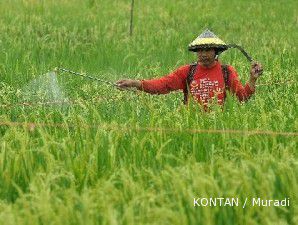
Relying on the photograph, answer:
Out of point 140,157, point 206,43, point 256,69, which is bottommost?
point 140,157

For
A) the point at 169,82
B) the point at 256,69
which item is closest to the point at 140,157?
the point at 256,69

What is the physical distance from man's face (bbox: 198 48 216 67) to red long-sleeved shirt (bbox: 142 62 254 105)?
35mm

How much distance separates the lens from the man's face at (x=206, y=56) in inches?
191

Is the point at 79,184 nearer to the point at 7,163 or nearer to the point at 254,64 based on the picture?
the point at 7,163

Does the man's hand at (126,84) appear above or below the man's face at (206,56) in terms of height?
below

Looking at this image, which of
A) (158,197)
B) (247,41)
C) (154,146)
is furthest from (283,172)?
(247,41)

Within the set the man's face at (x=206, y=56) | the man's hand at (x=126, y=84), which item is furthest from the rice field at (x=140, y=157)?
the man's face at (x=206, y=56)

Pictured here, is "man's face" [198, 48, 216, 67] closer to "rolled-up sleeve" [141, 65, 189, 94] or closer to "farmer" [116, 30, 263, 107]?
"farmer" [116, 30, 263, 107]

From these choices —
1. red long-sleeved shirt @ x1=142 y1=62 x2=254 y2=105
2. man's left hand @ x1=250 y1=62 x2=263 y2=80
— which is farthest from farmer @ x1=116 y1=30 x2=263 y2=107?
man's left hand @ x1=250 y1=62 x2=263 y2=80

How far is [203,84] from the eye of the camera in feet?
15.8

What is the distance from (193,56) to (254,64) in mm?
4271

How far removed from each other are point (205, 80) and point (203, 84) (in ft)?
0.10

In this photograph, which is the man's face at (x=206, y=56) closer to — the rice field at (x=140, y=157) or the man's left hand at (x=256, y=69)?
the man's left hand at (x=256, y=69)

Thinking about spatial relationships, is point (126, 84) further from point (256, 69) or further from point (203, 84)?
point (256, 69)
